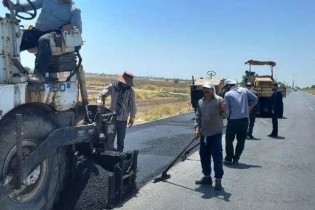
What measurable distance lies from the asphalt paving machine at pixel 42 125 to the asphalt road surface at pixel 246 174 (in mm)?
1163

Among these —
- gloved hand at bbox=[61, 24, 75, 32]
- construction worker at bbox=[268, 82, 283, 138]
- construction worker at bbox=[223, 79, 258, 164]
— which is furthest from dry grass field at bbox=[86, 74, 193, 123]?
construction worker at bbox=[268, 82, 283, 138]

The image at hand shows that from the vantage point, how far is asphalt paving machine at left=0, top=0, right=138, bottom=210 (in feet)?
12.6

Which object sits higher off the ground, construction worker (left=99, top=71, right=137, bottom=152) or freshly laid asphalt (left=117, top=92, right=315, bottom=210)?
construction worker (left=99, top=71, right=137, bottom=152)

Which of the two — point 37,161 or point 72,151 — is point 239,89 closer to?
point 72,151

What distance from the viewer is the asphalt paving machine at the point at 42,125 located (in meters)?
3.83

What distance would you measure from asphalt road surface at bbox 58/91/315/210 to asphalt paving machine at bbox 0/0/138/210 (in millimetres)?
1163

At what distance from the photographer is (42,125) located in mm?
4277

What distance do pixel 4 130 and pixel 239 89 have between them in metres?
6.17

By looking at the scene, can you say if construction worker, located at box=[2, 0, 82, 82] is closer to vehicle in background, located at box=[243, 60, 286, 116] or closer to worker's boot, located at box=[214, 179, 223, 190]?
worker's boot, located at box=[214, 179, 223, 190]

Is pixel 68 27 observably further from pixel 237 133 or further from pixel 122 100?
pixel 237 133

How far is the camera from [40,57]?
14.7 feet

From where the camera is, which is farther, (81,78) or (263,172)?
(263,172)

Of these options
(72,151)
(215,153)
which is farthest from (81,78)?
(215,153)

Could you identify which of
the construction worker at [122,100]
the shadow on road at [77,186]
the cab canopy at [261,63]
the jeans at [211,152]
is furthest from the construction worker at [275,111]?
the cab canopy at [261,63]
